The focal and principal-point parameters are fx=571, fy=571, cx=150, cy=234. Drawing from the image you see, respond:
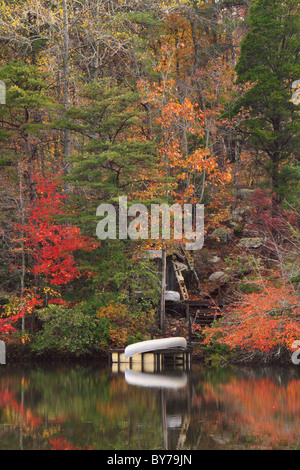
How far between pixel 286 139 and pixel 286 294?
425 inches

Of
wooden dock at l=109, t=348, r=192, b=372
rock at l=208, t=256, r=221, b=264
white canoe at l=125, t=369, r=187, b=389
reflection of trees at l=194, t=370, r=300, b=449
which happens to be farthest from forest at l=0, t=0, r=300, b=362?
white canoe at l=125, t=369, r=187, b=389

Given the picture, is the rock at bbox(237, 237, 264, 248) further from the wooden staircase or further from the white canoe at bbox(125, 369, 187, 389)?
the white canoe at bbox(125, 369, 187, 389)

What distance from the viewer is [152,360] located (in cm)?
2123

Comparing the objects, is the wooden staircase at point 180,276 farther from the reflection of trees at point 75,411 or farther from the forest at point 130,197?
the reflection of trees at point 75,411

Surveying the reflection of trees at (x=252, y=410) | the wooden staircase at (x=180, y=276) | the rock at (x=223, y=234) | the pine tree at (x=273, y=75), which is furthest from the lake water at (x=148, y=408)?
the pine tree at (x=273, y=75)

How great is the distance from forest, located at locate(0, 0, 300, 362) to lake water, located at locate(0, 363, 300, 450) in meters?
1.81

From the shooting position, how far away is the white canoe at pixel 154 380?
57.0 feet

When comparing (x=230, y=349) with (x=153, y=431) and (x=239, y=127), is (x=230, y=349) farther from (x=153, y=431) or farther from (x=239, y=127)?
(x=239, y=127)

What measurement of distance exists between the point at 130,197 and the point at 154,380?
7.64 metres

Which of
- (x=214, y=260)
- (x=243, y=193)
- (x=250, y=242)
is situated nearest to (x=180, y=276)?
(x=214, y=260)

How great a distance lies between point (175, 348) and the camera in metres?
21.8

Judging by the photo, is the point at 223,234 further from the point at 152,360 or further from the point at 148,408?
the point at 148,408
